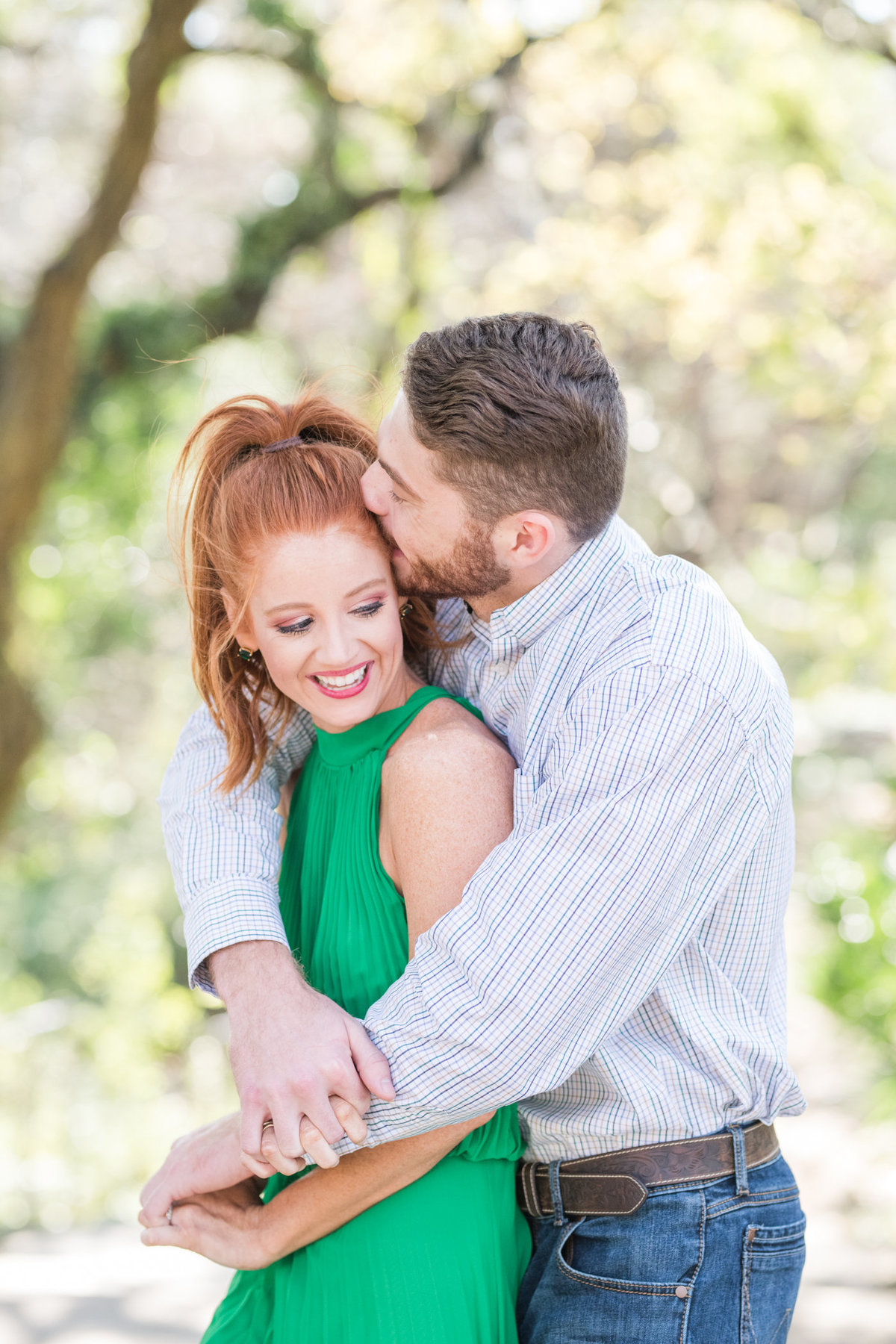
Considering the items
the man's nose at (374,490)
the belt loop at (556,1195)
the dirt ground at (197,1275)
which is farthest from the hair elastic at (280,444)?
the dirt ground at (197,1275)

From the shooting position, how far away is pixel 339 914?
1.57 m

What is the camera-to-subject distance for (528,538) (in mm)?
1518

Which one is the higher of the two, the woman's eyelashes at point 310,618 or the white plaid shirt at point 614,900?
the woman's eyelashes at point 310,618

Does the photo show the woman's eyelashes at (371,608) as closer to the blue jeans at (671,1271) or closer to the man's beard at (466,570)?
the man's beard at (466,570)

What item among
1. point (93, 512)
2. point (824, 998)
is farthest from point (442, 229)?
point (824, 998)

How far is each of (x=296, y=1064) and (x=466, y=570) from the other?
645mm

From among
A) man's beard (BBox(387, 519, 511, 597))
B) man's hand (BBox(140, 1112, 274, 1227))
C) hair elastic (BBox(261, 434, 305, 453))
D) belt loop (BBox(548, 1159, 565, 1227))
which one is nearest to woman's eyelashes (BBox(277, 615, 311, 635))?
man's beard (BBox(387, 519, 511, 597))

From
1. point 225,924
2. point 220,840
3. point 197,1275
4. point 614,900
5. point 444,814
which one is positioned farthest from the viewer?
point 197,1275

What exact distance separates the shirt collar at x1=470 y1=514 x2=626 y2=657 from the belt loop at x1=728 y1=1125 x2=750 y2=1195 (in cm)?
66

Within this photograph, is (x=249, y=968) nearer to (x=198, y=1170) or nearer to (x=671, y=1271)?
(x=198, y=1170)

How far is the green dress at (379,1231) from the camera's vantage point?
4.82 ft

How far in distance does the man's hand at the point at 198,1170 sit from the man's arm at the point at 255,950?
8.0 inches

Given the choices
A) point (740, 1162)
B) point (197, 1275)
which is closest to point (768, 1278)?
point (740, 1162)

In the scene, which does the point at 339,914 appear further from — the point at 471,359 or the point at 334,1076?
the point at 471,359
